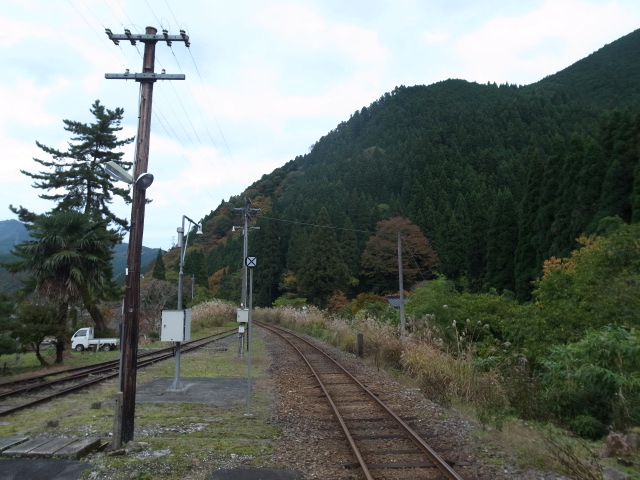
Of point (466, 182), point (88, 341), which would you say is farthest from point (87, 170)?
point (466, 182)

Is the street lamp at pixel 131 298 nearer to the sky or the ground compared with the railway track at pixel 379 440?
nearer to the sky

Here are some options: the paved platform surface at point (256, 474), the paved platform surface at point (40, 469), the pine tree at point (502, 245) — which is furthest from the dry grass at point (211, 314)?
the paved platform surface at point (256, 474)

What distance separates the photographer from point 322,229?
55.6 metres

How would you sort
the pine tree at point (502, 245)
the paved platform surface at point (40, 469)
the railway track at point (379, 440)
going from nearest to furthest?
the paved platform surface at point (40, 469) → the railway track at point (379, 440) → the pine tree at point (502, 245)

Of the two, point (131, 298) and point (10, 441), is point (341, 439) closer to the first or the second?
point (131, 298)

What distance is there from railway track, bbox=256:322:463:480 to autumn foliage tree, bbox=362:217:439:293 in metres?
45.8

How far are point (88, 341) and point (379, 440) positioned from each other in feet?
69.8

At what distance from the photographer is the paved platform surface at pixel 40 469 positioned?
5.43 meters

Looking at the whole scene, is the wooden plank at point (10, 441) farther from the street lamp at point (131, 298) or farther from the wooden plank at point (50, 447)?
the street lamp at point (131, 298)

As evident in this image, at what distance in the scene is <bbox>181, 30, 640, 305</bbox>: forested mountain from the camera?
1505 inches

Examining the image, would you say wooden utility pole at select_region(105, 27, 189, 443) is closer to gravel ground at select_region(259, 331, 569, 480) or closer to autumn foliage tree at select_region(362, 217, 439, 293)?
gravel ground at select_region(259, 331, 569, 480)

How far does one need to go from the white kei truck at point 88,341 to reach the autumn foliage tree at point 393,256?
36.4 m

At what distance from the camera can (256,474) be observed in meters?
5.66

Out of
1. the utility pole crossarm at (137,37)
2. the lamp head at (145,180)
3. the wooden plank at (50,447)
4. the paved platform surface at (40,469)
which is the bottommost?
the paved platform surface at (40,469)
